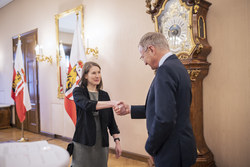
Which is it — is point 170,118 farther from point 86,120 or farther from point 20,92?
point 20,92

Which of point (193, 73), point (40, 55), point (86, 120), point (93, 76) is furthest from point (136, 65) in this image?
point (40, 55)

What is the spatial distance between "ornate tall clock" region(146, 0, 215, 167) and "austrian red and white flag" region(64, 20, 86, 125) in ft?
5.54

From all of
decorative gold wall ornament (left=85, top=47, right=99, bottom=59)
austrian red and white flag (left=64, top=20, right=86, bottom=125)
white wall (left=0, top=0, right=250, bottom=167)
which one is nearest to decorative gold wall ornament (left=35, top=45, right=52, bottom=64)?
white wall (left=0, top=0, right=250, bottom=167)

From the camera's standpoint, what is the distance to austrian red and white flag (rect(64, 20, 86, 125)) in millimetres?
3623

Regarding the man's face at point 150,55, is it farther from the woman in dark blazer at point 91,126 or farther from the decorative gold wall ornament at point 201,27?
the decorative gold wall ornament at point 201,27

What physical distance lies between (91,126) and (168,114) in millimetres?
918

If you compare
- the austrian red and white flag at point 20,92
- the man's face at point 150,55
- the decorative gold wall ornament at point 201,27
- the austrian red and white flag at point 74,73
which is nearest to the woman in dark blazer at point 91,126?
the man's face at point 150,55

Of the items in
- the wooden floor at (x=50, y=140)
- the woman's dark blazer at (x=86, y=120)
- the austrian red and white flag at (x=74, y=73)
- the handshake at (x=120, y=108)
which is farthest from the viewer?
the austrian red and white flag at (x=74, y=73)

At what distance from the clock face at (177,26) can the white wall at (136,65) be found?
350mm

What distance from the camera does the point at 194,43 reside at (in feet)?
7.93

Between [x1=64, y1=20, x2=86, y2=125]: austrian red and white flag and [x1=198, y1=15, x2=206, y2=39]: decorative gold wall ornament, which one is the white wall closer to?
[x1=198, y1=15, x2=206, y2=39]: decorative gold wall ornament

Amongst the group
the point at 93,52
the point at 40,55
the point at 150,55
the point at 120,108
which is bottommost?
the point at 120,108

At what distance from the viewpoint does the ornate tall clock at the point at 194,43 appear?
2428 mm

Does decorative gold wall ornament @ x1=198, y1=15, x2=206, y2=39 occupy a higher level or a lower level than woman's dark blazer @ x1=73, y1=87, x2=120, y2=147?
higher
